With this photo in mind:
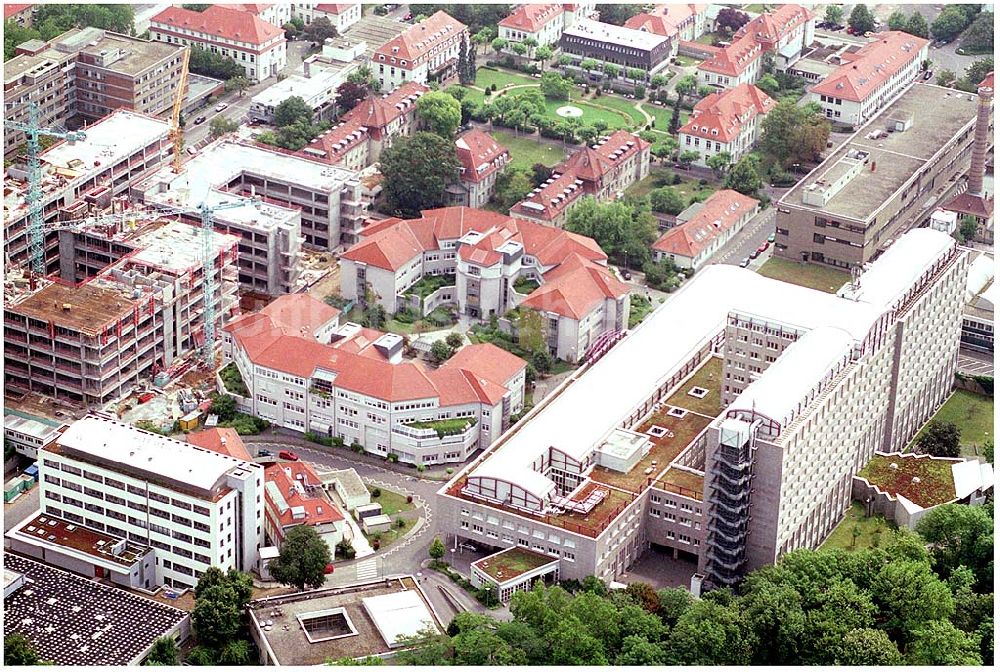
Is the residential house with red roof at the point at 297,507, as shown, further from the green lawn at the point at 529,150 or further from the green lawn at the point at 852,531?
the green lawn at the point at 529,150

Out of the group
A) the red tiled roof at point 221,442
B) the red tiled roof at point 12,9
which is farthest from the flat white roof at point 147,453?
the red tiled roof at point 12,9

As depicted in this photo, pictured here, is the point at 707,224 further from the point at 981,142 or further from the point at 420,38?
the point at 420,38

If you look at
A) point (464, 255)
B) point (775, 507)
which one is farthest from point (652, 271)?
point (775, 507)

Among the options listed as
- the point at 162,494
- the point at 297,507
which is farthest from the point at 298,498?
the point at 162,494

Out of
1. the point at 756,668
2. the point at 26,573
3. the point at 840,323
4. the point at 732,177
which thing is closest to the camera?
the point at 756,668

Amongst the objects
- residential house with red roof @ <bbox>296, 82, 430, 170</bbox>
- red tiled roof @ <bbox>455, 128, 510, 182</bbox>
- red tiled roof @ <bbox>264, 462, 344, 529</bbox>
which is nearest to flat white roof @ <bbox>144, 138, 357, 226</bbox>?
residential house with red roof @ <bbox>296, 82, 430, 170</bbox>

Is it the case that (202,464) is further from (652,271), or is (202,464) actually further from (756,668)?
(652,271)

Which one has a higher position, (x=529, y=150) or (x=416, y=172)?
(x=416, y=172)
